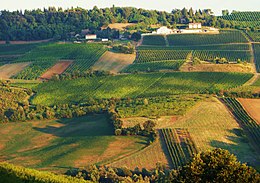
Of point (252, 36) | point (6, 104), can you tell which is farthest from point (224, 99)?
point (252, 36)

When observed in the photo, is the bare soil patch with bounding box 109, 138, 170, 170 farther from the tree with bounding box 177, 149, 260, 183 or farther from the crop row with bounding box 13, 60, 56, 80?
the crop row with bounding box 13, 60, 56, 80

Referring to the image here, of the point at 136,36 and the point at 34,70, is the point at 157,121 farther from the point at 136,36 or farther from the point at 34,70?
the point at 136,36

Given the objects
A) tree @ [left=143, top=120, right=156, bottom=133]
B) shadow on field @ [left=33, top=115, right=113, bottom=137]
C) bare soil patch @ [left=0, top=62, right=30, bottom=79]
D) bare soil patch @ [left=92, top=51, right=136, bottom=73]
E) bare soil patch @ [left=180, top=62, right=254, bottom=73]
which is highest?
bare soil patch @ [left=180, top=62, right=254, bottom=73]

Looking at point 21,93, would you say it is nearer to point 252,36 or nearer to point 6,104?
point 6,104

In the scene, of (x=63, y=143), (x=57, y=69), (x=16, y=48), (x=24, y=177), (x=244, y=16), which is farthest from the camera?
(x=244, y=16)

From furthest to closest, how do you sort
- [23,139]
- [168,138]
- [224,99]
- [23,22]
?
[23,22] < [224,99] < [23,139] < [168,138]

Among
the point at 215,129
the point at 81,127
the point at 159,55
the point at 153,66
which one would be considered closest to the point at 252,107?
the point at 215,129

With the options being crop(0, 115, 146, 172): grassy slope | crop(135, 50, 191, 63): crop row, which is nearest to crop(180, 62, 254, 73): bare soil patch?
crop(135, 50, 191, 63): crop row
